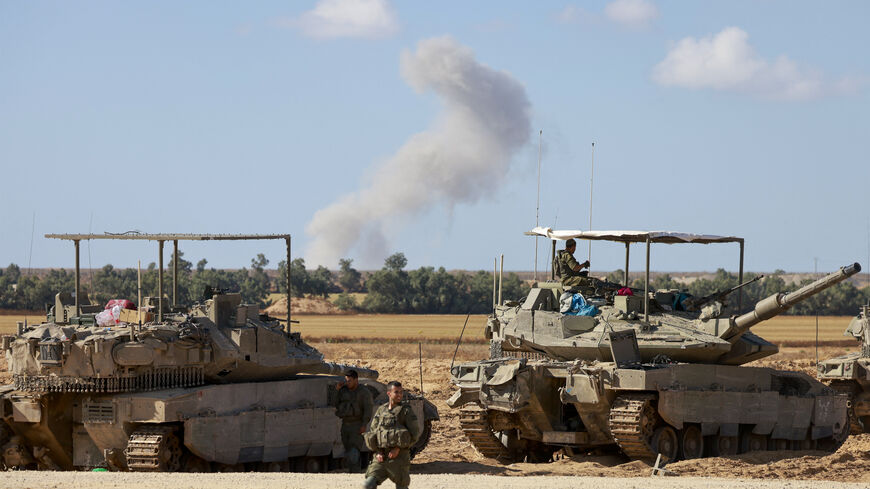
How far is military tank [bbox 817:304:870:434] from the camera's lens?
27453 mm

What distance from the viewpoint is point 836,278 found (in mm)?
21688

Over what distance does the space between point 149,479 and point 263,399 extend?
3.27 metres

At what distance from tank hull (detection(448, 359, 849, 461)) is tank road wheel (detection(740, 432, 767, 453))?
0.02m

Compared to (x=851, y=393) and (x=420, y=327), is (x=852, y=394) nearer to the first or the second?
(x=851, y=393)

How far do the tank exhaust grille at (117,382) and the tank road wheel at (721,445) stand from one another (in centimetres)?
896

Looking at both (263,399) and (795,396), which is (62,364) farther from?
(795,396)

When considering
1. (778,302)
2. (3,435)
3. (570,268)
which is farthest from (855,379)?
(3,435)

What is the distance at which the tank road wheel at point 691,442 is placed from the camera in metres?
22.3

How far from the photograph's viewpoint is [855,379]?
2753 centimetres

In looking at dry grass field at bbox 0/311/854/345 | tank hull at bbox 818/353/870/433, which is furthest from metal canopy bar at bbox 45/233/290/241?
dry grass field at bbox 0/311/854/345

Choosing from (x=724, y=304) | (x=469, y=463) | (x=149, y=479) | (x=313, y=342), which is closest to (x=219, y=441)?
A: (x=149, y=479)

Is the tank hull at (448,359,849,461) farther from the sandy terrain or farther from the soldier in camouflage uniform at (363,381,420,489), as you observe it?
the soldier in camouflage uniform at (363,381,420,489)

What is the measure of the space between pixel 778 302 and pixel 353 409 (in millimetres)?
7854

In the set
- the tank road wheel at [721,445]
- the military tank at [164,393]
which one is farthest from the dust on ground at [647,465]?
the military tank at [164,393]
